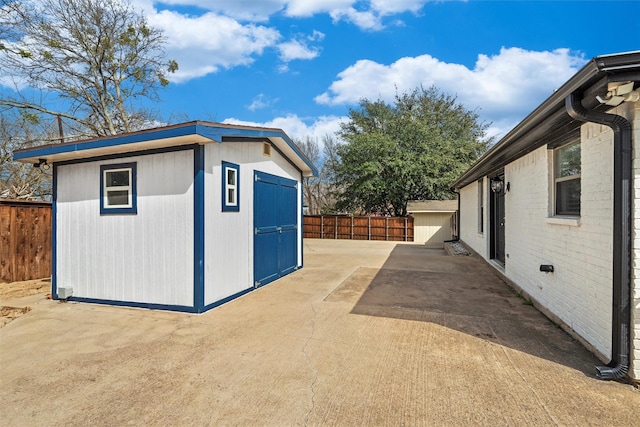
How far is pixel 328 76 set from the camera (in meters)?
21.1

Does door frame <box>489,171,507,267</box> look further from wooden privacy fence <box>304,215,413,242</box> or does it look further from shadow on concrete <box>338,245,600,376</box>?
wooden privacy fence <box>304,215,413,242</box>

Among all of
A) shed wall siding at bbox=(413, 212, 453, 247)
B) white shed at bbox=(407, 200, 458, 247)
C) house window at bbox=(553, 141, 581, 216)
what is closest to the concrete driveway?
house window at bbox=(553, 141, 581, 216)

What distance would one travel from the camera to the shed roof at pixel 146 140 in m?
4.48

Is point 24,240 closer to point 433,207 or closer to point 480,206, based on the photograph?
point 480,206

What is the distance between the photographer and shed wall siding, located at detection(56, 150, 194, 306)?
4.80m

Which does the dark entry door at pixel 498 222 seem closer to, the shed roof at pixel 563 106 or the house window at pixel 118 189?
the shed roof at pixel 563 106

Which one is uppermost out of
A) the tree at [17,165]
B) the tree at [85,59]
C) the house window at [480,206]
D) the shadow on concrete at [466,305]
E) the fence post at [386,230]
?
the tree at [85,59]

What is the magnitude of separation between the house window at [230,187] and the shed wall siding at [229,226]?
0.09 m

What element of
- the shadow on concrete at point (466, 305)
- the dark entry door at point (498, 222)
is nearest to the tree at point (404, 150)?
the dark entry door at point (498, 222)

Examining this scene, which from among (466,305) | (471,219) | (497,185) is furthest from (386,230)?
(466,305)

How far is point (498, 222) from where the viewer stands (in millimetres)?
8258

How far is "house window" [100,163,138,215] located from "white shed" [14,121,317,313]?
0.05ft

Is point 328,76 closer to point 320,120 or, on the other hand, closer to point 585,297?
point 320,120

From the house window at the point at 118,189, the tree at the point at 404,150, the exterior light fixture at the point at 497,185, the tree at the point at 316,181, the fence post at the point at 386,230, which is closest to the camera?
the house window at the point at 118,189
